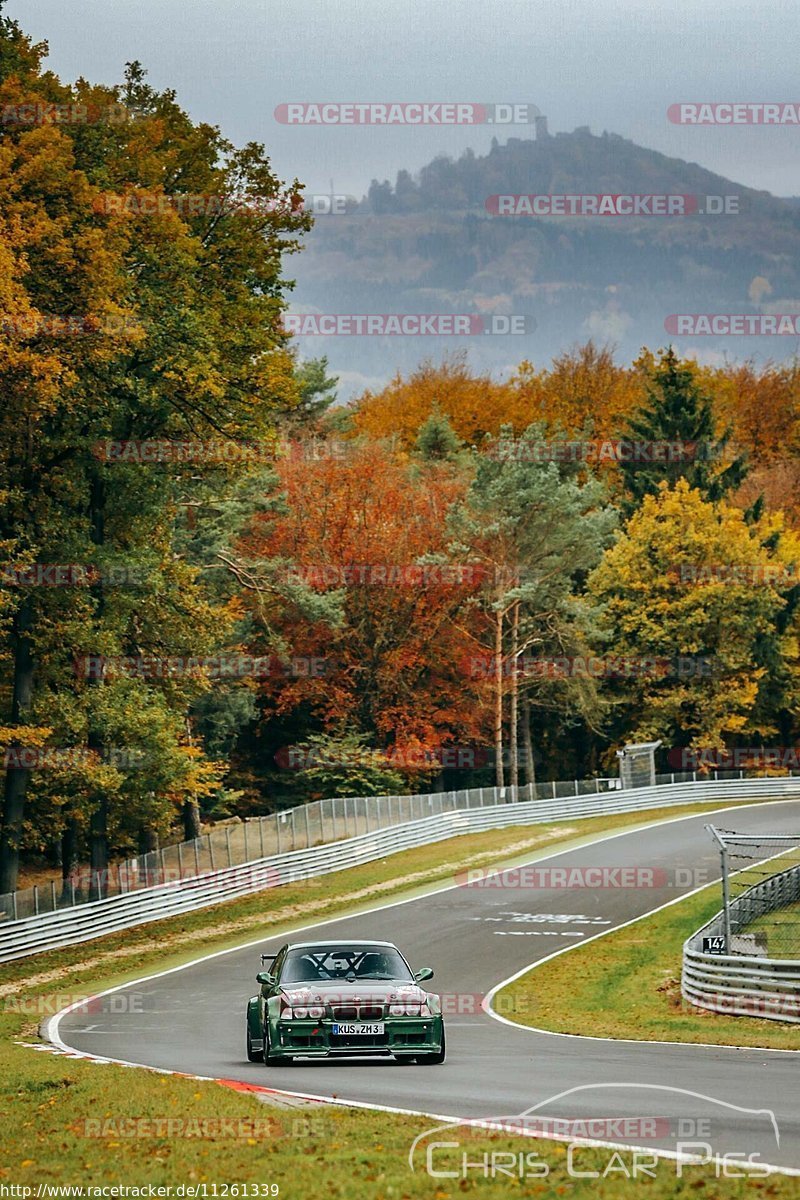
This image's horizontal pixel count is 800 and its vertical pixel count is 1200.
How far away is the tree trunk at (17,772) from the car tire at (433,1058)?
22.3 m

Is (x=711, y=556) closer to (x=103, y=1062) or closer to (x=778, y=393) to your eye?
(x=778, y=393)

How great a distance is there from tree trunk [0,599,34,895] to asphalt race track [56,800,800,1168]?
22.1 feet

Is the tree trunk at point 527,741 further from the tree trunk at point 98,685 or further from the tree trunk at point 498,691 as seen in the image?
the tree trunk at point 98,685

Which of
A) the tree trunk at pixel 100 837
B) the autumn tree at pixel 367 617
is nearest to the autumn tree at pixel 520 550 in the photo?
the autumn tree at pixel 367 617

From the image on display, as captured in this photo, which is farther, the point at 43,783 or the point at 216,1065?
the point at 43,783

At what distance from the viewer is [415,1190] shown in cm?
913

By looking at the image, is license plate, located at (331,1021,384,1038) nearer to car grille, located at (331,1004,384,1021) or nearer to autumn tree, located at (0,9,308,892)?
car grille, located at (331,1004,384,1021)

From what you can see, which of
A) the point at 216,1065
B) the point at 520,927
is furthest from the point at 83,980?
the point at 216,1065

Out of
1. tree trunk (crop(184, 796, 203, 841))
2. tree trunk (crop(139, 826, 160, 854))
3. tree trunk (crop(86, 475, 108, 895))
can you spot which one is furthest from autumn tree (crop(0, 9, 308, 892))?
tree trunk (crop(184, 796, 203, 841))

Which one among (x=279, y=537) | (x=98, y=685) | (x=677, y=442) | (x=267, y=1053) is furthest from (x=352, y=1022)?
(x=677, y=442)

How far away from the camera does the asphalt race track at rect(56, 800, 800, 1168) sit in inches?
471

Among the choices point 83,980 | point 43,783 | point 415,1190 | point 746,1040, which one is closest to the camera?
point 415,1190

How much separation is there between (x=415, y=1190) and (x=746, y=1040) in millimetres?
10814

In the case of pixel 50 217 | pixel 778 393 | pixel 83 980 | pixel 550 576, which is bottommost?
pixel 83 980
